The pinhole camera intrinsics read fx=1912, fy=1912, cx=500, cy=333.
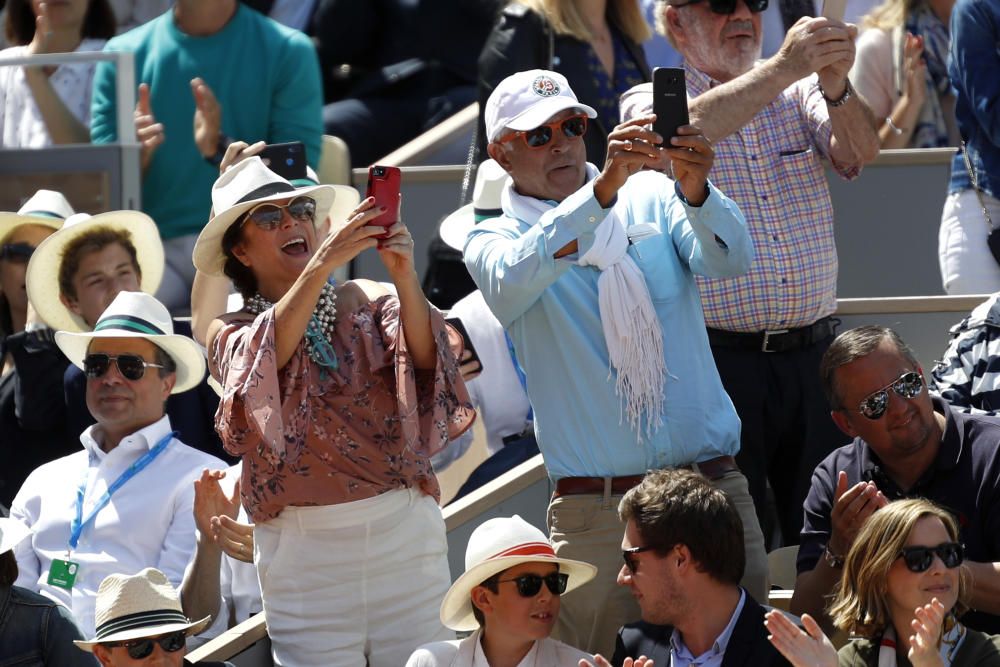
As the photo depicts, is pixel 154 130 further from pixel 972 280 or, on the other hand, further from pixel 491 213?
pixel 972 280

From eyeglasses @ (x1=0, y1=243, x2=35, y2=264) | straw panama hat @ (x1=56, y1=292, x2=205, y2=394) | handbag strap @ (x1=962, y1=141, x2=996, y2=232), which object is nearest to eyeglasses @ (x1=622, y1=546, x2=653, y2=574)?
straw panama hat @ (x1=56, y1=292, x2=205, y2=394)

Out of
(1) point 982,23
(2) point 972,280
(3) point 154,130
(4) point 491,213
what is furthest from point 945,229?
(3) point 154,130

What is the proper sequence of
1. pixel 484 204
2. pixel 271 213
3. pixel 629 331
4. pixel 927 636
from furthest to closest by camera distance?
pixel 484 204 < pixel 271 213 < pixel 629 331 < pixel 927 636

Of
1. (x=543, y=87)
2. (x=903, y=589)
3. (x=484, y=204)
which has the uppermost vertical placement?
(x=543, y=87)

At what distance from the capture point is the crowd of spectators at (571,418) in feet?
16.0

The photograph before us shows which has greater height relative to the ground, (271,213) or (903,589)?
(271,213)

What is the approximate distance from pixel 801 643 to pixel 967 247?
9.65 ft

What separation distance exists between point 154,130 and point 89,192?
0.39 metres

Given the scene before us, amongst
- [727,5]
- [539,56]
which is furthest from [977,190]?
[539,56]

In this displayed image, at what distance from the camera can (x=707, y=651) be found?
4.85 meters

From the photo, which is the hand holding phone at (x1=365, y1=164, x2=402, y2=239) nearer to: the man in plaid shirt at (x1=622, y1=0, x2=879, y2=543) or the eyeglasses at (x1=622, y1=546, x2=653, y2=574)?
the eyeglasses at (x1=622, y1=546, x2=653, y2=574)

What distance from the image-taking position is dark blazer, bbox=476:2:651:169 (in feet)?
24.2

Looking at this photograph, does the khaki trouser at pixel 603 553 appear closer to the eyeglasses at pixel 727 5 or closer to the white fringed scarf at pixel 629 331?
the white fringed scarf at pixel 629 331

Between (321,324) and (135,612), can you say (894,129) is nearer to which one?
(321,324)
